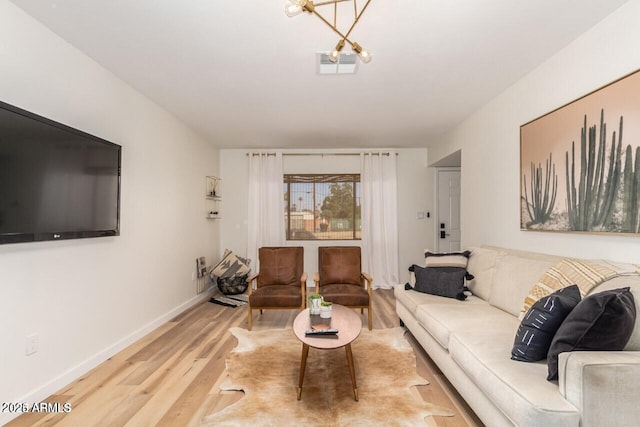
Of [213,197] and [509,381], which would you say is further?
[213,197]

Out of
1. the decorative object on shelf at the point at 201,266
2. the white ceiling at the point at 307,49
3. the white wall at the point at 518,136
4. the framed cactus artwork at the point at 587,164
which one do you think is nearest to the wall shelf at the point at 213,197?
the decorative object on shelf at the point at 201,266

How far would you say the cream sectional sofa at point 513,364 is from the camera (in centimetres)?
129

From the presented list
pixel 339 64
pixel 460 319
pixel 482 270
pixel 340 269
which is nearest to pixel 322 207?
pixel 340 269

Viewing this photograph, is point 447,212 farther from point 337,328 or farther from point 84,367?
point 84,367

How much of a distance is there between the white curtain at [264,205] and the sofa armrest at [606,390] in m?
4.68

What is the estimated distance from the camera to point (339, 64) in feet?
8.75

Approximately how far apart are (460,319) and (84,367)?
2.98 meters

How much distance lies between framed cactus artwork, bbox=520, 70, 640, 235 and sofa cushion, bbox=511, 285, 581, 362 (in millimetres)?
807

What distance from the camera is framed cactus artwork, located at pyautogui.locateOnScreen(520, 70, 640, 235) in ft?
6.33

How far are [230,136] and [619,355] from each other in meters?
4.86

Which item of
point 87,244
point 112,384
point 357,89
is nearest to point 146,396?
point 112,384

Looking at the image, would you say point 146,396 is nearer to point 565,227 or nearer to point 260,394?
point 260,394

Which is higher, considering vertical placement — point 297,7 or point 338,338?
point 297,7

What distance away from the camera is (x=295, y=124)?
433 cm
